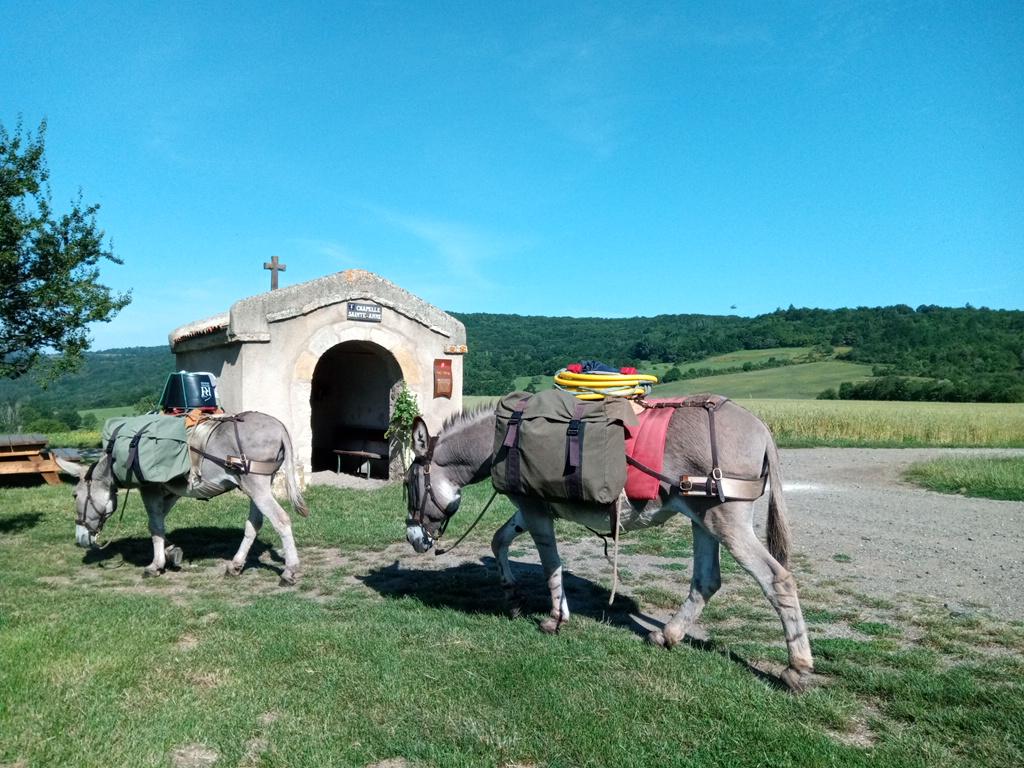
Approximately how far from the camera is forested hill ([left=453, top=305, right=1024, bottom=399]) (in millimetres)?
47562

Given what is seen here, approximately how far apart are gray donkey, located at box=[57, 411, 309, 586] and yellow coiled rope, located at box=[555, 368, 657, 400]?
3681 millimetres

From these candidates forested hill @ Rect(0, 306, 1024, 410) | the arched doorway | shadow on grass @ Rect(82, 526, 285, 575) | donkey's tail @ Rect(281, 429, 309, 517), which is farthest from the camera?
forested hill @ Rect(0, 306, 1024, 410)

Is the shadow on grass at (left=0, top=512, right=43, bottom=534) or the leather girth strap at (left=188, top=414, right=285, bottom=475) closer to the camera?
the leather girth strap at (left=188, top=414, right=285, bottom=475)

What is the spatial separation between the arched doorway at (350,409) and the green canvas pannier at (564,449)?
1037 cm

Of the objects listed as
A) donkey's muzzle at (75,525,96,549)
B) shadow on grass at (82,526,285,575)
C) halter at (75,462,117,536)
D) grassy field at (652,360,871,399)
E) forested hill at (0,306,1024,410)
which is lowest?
shadow on grass at (82,526,285,575)

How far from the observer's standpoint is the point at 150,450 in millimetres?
7090

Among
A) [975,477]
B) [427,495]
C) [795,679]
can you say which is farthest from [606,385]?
[975,477]

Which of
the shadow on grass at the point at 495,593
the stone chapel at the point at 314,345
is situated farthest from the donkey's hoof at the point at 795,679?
the stone chapel at the point at 314,345

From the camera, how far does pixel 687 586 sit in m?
6.70

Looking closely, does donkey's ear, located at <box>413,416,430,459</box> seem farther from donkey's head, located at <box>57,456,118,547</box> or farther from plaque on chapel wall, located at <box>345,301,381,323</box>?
plaque on chapel wall, located at <box>345,301,381,323</box>

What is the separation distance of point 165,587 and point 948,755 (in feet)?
22.2

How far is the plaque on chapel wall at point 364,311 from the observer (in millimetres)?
12664

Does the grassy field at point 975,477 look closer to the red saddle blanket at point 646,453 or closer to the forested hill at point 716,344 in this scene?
the red saddle blanket at point 646,453

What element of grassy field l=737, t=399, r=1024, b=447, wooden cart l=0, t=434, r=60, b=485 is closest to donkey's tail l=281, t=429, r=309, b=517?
wooden cart l=0, t=434, r=60, b=485
